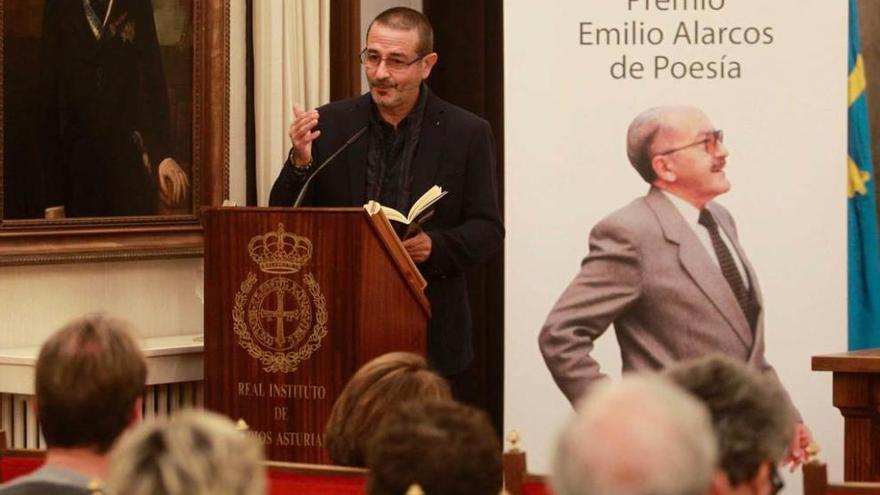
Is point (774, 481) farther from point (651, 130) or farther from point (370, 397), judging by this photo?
point (651, 130)

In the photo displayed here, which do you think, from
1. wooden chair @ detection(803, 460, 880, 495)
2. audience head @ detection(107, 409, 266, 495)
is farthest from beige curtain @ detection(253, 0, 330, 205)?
audience head @ detection(107, 409, 266, 495)

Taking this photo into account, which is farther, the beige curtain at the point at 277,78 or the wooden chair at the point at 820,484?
the beige curtain at the point at 277,78

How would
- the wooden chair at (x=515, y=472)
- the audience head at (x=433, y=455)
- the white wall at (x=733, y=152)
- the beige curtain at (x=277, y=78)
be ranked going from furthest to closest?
the beige curtain at (x=277, y=78)
the white wall at (x=733, y=152)
the wooden chair at (x=515, y=472)
the audience head at (x=433, y=455)

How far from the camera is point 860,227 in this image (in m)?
6.46

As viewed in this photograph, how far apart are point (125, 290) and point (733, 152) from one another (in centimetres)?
239

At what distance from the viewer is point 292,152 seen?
535 centimetres

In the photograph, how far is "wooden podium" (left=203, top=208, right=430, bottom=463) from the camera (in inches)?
196

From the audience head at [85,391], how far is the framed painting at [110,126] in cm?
330

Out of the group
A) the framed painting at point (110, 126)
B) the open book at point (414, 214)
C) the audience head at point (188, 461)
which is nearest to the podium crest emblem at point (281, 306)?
the open book at point (414, 214)

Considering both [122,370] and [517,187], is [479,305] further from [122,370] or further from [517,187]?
[122,370]

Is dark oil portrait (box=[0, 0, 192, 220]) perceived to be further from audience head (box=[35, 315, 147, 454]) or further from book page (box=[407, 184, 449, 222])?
audience head (box=[35, 315, 147, 454])

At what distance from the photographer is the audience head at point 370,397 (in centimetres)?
309

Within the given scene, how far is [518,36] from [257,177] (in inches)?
62.6

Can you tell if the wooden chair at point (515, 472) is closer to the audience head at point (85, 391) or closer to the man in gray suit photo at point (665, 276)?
the audience head at point (85, 391)
